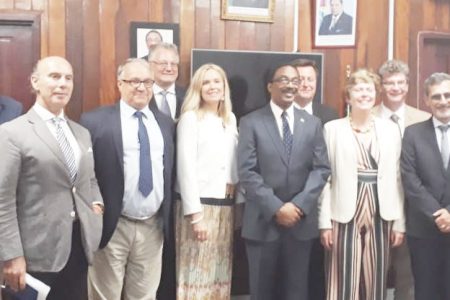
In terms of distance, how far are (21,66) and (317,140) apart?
2.01 meters

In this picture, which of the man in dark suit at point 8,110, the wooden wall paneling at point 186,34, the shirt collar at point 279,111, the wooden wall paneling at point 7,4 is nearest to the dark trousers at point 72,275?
the man in dark suit at point 8,110

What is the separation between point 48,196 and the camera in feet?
7.57

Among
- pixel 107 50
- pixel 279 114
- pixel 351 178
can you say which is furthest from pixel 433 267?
pixel 107 50

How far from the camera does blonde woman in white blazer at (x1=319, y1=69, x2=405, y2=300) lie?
3.02 m

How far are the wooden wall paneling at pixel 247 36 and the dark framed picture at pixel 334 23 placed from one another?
47cm

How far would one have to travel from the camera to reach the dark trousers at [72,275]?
2.46 metres

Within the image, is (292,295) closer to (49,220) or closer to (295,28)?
(49,220)

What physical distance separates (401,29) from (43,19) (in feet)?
8.50

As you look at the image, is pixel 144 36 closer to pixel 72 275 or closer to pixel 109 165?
pixel 109 165

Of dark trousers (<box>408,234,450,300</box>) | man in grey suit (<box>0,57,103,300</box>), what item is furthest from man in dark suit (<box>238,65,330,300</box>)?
man in grey suit (<box>0,57,103,300</box>)

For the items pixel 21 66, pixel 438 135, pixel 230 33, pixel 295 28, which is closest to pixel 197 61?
pixel 230 33

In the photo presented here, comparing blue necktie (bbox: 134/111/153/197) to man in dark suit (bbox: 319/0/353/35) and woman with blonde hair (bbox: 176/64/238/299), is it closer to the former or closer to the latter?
woman with blonde hair (bbox: 176/64/238/299)

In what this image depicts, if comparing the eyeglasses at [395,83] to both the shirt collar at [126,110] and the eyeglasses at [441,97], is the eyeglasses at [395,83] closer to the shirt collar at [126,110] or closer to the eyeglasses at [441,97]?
the eyeglasses at [441,97]

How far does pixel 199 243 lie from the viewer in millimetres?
3082
